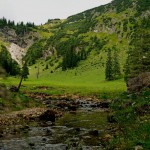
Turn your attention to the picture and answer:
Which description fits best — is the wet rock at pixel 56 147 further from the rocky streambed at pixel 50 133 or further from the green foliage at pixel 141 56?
the green foliage at pixel 141 56

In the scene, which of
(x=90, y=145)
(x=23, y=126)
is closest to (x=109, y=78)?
(x=23, y=126)

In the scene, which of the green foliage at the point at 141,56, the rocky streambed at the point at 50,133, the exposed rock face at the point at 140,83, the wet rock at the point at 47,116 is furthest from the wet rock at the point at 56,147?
the green foliage at the point at 141,56

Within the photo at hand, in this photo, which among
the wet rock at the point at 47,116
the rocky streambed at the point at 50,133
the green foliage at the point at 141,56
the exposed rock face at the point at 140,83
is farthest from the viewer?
the green foliage at the point at 141,56

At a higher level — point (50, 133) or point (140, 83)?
point (140, 83)

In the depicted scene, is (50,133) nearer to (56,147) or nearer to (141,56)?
(56,147)

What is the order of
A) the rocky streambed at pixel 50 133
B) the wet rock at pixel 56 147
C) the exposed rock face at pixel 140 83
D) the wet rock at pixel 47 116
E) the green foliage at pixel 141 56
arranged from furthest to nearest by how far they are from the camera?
the green foliage at pixel 141 56, the exposed rock face at pixel 140 83, the wet rock at pixel 47 116, the rocky streambed at pixel 50 133, the wet rock at pixel 56 147

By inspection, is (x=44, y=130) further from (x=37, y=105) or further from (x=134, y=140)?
(x=37, y=105)

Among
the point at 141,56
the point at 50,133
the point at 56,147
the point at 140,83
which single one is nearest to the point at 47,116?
the point at 50,133

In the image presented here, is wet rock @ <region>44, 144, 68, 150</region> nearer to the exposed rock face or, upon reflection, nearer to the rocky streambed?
the rocky streambed

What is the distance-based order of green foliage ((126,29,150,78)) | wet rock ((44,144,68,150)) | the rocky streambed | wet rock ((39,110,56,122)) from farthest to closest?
green foliage ((126,29,150,78))
wet rock ((39,110,56,122))
the rocky streambed
wet rock ((44,144,68,150))

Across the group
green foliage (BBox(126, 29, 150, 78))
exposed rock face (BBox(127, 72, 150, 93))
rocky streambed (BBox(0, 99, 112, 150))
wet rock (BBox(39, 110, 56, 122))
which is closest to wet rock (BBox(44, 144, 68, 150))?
rocky streambed (BBox(0, 99, 112, 150))

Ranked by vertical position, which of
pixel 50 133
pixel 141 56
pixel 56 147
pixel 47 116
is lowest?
pixel 47 116

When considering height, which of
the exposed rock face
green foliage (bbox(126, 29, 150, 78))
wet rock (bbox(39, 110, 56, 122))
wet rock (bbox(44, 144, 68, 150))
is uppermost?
green foliage (bbox(126, 29, 150, 78))

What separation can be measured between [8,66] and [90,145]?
13370 centimetres
